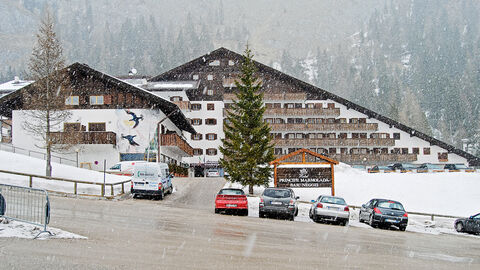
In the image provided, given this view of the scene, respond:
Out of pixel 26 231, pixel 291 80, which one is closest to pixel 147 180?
pixel 26 231

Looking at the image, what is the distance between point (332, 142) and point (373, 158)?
6010mm

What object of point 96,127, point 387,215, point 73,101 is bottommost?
point 387,215

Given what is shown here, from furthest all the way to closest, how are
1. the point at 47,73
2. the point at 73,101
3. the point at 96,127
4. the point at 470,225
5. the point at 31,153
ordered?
the point at 73,101 < the point at 96,127 < the point at 31,153 < the point at 47,73 < the point at 470,225

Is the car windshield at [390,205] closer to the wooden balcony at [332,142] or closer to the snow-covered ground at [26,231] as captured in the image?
the snow-covered ground at [26,231]

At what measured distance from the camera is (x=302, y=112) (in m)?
66.1

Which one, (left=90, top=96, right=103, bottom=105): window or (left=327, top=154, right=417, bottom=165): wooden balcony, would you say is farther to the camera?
(left=327, top=154, right=417, bottom=165): wooden balcony

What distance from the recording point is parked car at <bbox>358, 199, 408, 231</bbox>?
2053 centimetres

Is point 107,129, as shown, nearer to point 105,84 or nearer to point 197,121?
point 105,84

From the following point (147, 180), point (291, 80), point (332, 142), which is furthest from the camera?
point (291, 80)

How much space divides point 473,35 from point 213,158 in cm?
16542

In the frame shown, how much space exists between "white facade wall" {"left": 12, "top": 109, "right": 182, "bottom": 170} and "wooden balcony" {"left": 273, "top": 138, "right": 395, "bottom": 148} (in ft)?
87.1

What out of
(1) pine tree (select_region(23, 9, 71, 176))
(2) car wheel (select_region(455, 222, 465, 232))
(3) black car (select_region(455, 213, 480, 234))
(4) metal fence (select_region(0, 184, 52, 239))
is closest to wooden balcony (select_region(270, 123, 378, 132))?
(1) pine tree (select_region(23, 9, 71, 176))

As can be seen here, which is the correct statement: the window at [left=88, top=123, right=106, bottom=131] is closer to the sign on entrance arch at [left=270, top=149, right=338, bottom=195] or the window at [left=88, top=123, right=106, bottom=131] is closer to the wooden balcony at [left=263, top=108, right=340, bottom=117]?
the sign on entrance arch at [left=270, top=149, right=338, bottom=195]

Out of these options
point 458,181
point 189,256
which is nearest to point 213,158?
point 458,181
